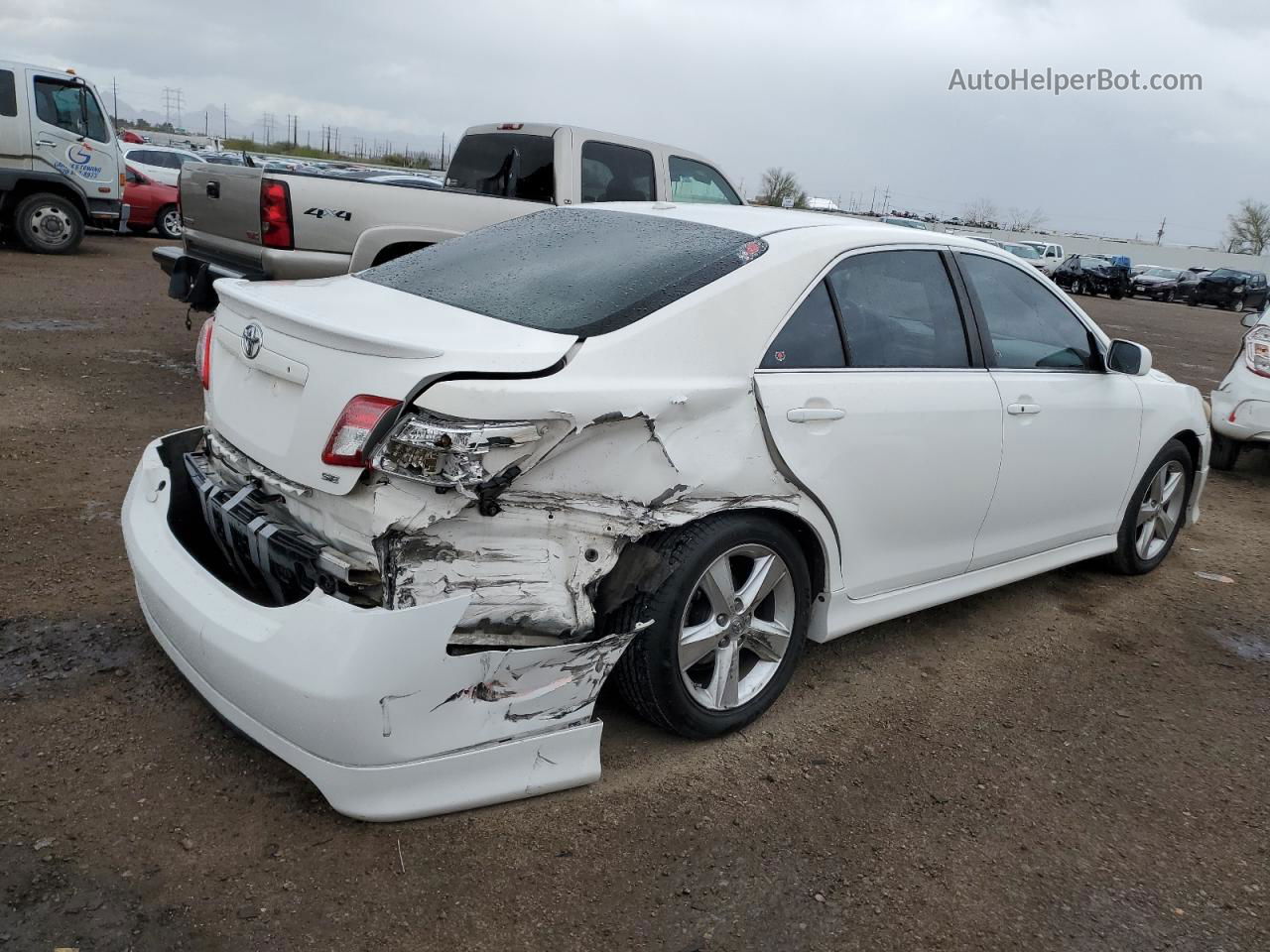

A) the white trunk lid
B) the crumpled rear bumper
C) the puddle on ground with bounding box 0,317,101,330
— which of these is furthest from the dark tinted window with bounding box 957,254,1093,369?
the puddle on ground with bounding box 0,317,101,330

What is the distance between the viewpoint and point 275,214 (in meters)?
6.53

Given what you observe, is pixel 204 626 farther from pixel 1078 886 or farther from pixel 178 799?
pixel 1078 886

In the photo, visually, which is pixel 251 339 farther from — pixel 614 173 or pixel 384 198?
pixel 614 173

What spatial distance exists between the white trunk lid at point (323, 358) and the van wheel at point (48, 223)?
12.8 meters

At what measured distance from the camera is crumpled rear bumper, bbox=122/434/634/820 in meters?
2.32

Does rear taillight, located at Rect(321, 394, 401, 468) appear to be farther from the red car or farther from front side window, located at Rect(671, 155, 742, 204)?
the red car

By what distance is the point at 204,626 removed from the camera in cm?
258

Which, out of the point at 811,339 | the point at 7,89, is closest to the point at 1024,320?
the point at 811,339

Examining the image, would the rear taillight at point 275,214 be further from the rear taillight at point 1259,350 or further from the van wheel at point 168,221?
the van wheel at point 168,221

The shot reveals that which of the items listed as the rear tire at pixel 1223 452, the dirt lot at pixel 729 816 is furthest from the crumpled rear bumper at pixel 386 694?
the rear tire at pixel 1223 452

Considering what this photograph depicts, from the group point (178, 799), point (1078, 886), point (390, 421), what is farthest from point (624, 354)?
point (1078, 886)

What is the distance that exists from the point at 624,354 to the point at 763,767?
4.37 feet

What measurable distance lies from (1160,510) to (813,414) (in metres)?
2.85

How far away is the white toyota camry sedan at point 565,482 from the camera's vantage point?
2.44 metres
